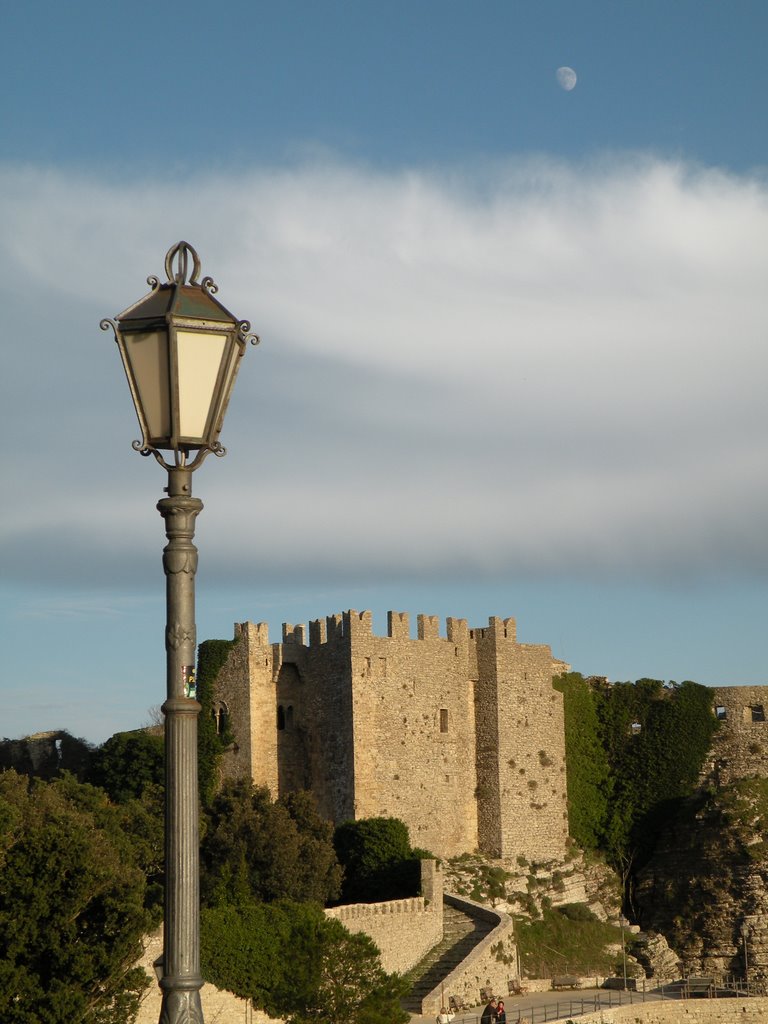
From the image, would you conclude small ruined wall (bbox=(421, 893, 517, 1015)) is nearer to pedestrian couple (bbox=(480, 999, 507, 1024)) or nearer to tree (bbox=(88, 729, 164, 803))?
pedestrian couple (bbox=(480, 999, 507, 1024))

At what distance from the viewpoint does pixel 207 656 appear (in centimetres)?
4947

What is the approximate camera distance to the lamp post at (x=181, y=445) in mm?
7027

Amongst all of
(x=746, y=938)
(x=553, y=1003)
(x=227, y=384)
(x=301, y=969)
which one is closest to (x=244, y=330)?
(x=227, y=384)

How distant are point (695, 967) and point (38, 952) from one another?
26.3 m

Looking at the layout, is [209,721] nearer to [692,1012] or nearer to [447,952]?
[447,952]

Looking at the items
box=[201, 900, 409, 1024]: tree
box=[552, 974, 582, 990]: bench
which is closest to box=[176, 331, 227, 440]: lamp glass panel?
box=[201, 900, 409, 1024]: tree

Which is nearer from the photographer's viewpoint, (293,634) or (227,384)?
(227,384)

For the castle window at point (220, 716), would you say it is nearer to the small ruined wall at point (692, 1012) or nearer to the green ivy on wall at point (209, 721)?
the green ivy on wall at point (209, 721)

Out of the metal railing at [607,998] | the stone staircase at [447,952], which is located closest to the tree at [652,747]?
the metal railing at [607,998]

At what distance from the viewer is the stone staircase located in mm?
40281

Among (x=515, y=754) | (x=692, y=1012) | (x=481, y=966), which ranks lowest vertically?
(x=692, y=1012)

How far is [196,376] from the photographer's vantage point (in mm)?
7145

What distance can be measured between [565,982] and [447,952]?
13.1ft

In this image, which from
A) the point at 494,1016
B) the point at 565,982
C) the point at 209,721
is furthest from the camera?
the point at 209,721
